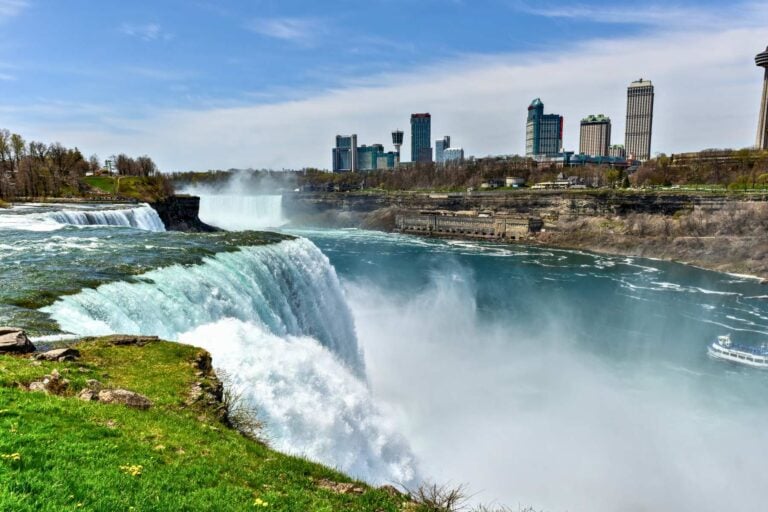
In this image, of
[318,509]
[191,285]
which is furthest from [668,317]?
[318,509]

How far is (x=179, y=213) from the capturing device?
62062 mm

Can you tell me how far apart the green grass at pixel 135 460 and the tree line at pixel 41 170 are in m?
52.9

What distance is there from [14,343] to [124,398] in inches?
123

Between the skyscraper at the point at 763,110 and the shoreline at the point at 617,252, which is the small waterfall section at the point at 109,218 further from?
the skyscraper at the point at 763,110

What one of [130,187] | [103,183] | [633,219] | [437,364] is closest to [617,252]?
[633,219]

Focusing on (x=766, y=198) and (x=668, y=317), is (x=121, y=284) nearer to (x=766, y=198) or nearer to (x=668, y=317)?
(x=668, y=317)

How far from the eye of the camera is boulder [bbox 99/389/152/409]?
769cm

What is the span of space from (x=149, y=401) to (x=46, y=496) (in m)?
3.35

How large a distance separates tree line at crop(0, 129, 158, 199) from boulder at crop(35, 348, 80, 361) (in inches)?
1983

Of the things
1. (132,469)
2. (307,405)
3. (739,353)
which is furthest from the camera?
(739,353)

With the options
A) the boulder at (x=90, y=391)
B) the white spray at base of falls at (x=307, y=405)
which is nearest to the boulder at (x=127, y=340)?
the white spray at base of falls at (x=307, y=405)

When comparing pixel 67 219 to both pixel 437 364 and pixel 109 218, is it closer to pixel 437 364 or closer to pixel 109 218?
pixel 109 218

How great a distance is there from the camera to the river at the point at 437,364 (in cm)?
1295

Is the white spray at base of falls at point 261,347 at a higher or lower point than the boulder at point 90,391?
lower
